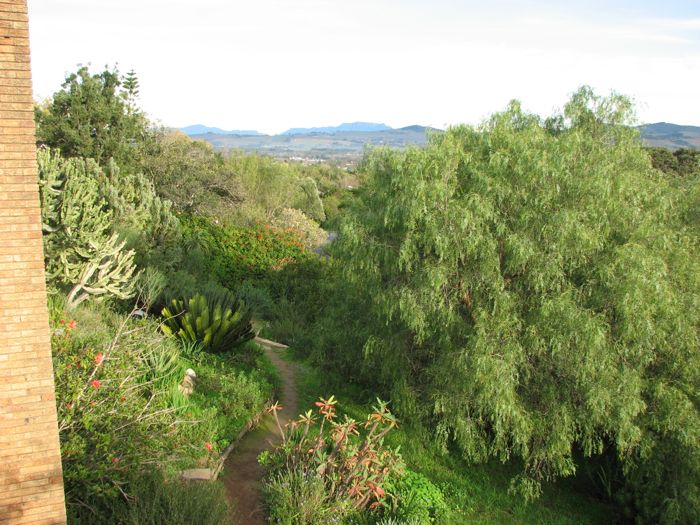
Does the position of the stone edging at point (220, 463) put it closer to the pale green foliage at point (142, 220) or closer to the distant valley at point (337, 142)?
the distant valley at point (337, 142)

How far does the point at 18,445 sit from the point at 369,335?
5.76 metres

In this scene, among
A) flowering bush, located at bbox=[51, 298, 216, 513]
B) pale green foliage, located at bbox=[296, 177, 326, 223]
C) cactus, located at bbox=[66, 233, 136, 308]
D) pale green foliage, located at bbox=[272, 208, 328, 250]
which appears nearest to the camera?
flowering bush, located at bbox=[51, 298, 216, 513]

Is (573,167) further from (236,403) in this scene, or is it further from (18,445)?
(18,445)

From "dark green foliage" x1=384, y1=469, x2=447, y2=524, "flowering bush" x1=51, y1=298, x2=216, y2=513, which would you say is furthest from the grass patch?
"dark green foliage" x1=384, y1=469, x2=447, y2=524

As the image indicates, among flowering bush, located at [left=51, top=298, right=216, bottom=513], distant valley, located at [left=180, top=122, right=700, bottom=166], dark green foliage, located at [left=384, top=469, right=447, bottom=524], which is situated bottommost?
dark green foliage, located at [left=384, top=469, right=447, bottom=524]

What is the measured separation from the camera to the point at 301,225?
2744 centimetres

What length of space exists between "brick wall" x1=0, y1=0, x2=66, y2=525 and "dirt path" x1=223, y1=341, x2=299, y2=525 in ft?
9.03

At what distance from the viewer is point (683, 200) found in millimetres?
9297

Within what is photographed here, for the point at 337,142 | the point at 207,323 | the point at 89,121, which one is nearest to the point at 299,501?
the point at 207,323

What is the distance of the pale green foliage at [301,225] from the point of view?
1043 inches

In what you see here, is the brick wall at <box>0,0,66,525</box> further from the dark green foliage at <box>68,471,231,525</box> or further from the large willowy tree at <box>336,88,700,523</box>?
the large willowy tree at <box>336,88,700,523</box>

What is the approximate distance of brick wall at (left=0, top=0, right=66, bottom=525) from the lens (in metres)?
3.81

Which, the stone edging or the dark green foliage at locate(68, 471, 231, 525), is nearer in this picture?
the dark green foliage at locate(68, 471, 231, 525)

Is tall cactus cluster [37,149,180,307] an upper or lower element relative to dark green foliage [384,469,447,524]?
upper
